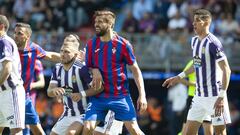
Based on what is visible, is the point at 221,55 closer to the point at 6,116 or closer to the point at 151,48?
the point at 6,116

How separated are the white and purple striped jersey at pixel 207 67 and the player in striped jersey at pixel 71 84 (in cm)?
171

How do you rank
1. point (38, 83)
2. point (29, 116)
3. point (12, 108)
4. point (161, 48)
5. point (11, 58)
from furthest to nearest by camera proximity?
point (161, 48), point (38, 83), point (29, 116), point (12, 108), point (11, 58)

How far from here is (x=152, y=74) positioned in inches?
921

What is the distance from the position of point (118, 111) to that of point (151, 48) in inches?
407

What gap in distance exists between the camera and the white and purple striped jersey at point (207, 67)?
13312 mm

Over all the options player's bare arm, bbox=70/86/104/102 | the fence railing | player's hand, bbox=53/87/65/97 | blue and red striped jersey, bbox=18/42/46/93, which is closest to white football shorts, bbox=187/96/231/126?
player's bare arm, bbox=70/86/104/102

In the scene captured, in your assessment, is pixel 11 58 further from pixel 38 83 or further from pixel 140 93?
pixel 38 83

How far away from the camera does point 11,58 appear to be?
41.7 feet

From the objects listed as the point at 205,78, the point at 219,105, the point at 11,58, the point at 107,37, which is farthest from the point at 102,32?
the point at 219,105

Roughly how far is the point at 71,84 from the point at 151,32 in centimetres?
1062

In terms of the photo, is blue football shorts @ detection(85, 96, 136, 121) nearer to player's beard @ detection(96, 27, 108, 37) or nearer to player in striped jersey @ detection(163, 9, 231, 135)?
player's beard @ detection(96, 27, 108, 37)

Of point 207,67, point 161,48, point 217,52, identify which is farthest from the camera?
point 161,48

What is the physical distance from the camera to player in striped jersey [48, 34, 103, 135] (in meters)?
13.5

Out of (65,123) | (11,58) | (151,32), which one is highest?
(11,58)
